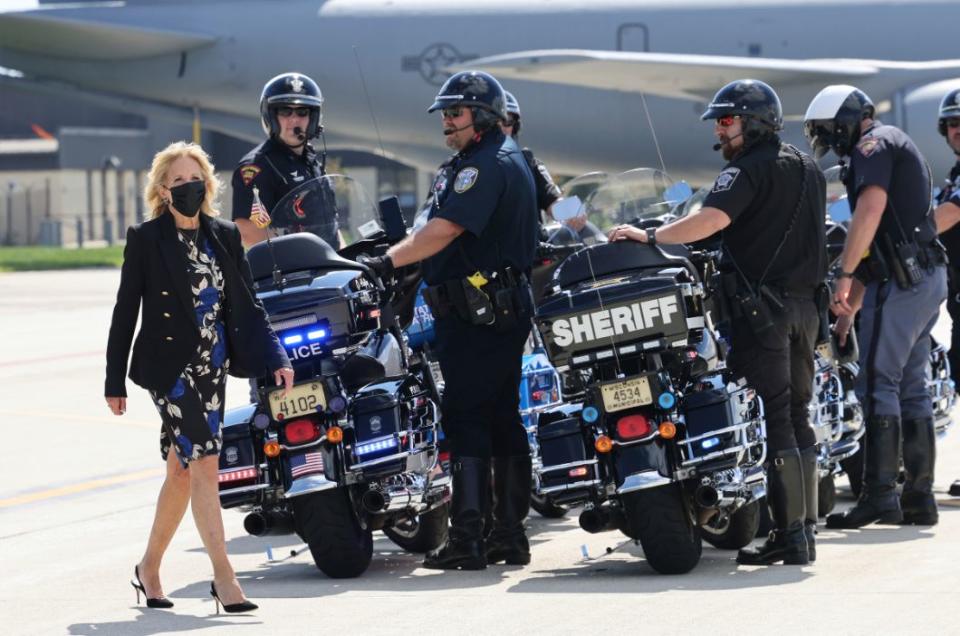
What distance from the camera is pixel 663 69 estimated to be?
25.9 metres

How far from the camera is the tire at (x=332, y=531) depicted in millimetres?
6652

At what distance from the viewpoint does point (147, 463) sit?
10508 millimetres

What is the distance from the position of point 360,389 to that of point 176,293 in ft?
3.69

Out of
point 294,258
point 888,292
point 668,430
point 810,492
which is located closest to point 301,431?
point 294,258

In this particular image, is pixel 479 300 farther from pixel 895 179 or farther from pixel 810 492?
pixel 895 179

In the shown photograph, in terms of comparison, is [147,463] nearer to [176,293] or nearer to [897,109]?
[176,293]

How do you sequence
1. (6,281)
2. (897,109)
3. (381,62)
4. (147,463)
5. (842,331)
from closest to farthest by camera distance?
(842,331) < (147,463) < (897,109) < (381,62) < (6,281)

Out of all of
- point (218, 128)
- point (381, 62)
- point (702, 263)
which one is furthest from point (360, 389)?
point (218, 128)

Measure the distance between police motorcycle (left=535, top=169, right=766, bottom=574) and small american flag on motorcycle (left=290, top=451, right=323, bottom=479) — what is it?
2.88 ft

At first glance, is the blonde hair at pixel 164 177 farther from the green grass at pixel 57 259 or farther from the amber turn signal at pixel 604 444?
the green grass at pixel 57 259

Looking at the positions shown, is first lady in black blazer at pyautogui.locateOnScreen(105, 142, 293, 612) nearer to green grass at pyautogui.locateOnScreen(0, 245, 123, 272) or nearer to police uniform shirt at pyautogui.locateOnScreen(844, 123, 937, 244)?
police uniform shirt at pyautogui.locateOnScreen(844, 123, 937, 244)

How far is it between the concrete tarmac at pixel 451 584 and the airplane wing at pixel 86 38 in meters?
20.2

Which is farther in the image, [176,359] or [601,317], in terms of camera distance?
[601,317]

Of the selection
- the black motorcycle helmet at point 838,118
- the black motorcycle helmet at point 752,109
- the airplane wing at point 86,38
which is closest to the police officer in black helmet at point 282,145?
the black motorcycle helmet at point 752,109
